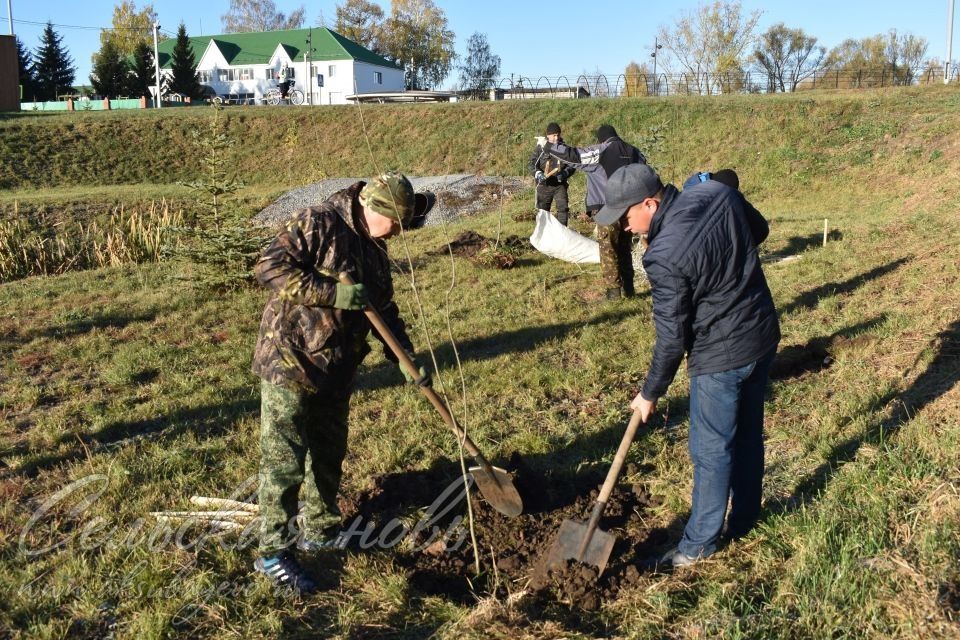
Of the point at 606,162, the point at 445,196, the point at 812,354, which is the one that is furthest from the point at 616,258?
the point at 445,196

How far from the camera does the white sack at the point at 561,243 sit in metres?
10.4

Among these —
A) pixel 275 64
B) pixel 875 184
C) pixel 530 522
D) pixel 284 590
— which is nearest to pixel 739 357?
pixel 530 522

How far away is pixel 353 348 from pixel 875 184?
18217mm

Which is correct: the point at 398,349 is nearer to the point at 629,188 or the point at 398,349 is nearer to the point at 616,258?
the point at 629,188

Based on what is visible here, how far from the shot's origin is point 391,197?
3109 millimetres

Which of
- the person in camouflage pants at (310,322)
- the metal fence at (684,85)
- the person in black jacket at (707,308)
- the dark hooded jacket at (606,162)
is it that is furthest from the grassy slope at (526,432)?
the metal fence at (684,85)

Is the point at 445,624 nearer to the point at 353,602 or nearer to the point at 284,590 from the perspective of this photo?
the point at 353,602

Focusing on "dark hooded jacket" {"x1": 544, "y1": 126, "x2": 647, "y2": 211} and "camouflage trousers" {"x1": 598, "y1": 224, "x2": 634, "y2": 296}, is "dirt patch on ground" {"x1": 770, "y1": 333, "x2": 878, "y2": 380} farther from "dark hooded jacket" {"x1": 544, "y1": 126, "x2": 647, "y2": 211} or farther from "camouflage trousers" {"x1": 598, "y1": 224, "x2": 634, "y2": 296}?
"dark hooded jacket" {"x1": 544, "y1": 126, "x2": 647, "y2": 211}

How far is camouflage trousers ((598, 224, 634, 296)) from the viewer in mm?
8117

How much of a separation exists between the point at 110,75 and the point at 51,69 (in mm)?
5651

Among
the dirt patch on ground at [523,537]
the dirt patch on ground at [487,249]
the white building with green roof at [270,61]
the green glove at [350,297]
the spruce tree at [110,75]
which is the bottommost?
the dirt patch on ground at [523,537]

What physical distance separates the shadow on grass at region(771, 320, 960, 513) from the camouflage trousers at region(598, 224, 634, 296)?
10.7ft

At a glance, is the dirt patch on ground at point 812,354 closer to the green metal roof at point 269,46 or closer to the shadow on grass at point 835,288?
the shadow on grass at point 835,288

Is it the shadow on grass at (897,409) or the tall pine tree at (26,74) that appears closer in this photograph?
the shadow on grass at (897,409)
